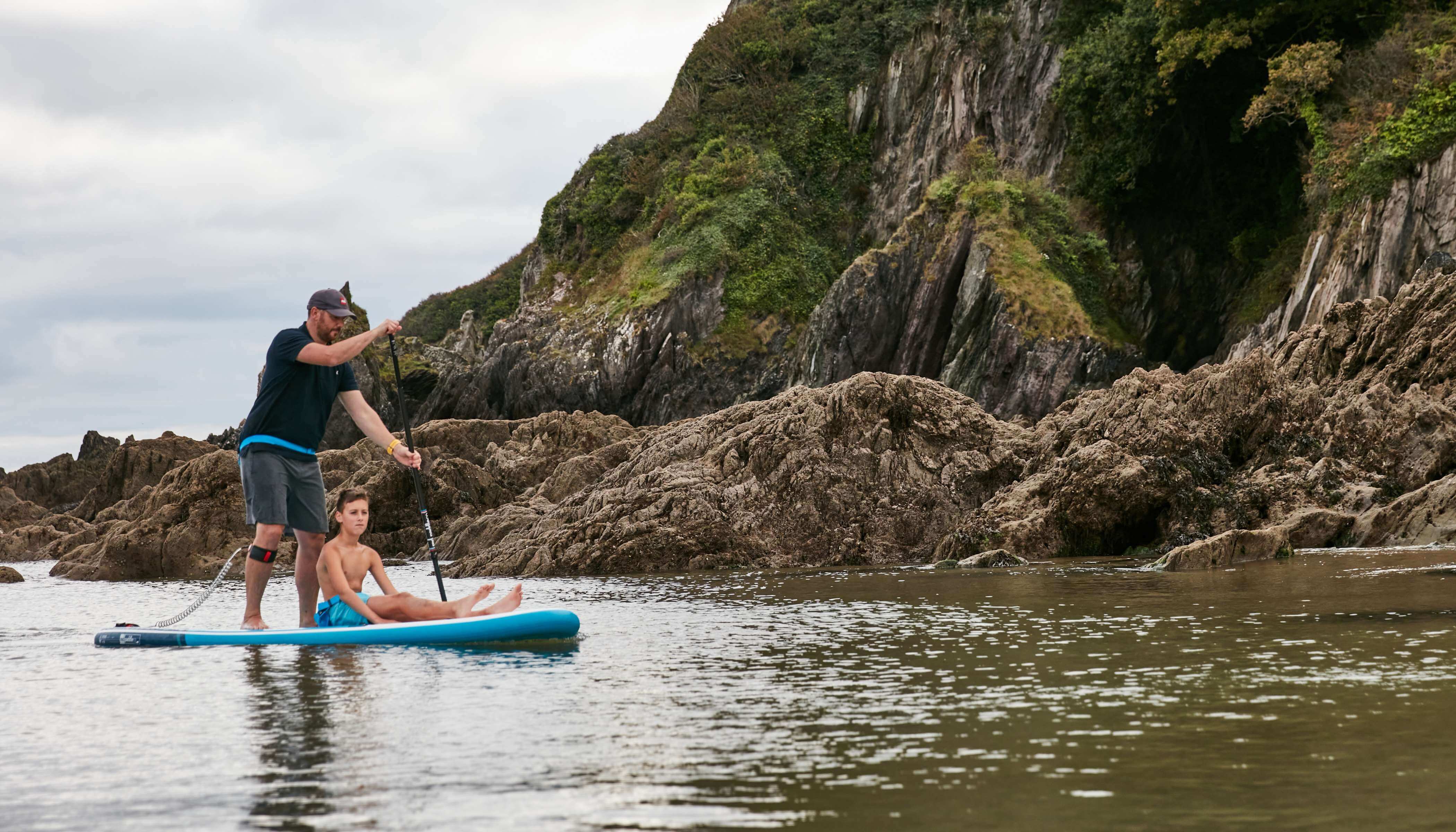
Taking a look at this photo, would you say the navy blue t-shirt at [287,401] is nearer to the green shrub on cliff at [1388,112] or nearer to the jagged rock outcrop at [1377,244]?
the jagged rock outcrop at [1377,244]

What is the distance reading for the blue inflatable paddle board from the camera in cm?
836

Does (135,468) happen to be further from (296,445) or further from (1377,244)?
(1377,244)

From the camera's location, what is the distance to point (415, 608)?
9.09m

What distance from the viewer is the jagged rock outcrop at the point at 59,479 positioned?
42.4m

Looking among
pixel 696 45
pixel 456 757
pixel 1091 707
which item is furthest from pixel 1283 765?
pixel 696 45

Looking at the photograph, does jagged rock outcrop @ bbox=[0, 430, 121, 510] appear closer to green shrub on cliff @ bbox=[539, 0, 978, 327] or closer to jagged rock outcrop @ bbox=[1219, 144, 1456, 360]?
green shrub on cliff @ bbox=[539, 0, 978, 327]

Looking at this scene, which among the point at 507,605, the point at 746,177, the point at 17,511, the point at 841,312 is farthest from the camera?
the point at 746,177

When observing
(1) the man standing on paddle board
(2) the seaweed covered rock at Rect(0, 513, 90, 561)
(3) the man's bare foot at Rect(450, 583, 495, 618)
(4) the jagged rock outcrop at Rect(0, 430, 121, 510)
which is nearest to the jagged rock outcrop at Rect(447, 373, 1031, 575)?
(1) the man standing on paddle board

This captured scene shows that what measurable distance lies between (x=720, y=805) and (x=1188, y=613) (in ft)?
18.8

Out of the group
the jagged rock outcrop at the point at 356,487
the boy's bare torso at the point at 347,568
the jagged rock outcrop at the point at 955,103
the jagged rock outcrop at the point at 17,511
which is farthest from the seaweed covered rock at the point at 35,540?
the jagged rock outcrop at the point at 955,103

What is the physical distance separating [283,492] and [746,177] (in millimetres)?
44110

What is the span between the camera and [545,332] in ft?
173

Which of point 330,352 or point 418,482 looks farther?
point 418,482

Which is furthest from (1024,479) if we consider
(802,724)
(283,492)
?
(802,724)
